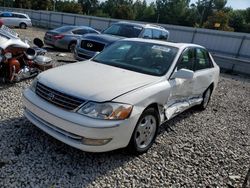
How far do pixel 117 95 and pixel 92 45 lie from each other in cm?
578

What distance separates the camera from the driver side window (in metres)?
4.53

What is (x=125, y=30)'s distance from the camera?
32.2 feet

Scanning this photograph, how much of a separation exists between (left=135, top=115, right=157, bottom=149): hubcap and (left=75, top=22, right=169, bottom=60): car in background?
4018 millimetres

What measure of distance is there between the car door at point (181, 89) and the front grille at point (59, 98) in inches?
63.2

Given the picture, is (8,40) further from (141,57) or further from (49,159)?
(49,159)

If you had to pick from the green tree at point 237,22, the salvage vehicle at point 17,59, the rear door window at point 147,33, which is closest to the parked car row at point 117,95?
the salvage vehicle at point 17,59

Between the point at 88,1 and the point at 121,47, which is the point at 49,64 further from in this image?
the point at 88,1

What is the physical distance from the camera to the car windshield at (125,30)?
9648 mm

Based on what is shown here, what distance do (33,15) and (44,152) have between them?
37261mm

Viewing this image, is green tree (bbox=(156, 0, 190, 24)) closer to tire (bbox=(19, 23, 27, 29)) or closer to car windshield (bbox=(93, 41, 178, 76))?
tire (bbox=(19, 23, 27, 29))

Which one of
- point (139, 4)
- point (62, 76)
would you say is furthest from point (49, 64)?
point (139, 4)

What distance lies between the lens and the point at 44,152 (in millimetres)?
3465

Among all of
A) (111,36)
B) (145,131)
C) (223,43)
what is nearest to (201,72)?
(145,131)

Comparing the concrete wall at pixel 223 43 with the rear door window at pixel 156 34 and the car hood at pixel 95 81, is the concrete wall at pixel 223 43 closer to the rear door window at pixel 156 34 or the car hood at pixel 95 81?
the rear door window at pixel 156 34
